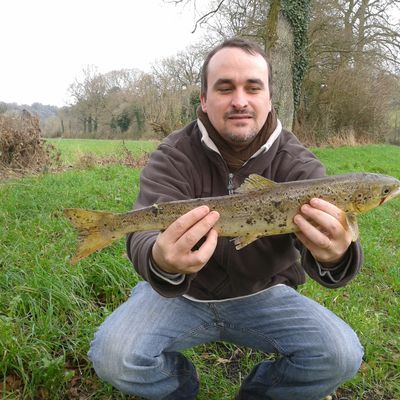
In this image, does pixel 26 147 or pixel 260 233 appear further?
→ pixel 26 147

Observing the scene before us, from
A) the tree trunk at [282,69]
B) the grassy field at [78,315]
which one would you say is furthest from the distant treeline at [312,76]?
the grassy field at [78,315]

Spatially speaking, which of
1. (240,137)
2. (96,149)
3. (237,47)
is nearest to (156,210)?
(240,137)

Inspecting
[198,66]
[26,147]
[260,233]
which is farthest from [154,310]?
[198,66]

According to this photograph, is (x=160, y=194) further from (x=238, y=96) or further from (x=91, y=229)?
(x=238, y=96)

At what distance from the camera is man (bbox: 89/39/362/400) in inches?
94.6

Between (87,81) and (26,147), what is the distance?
38.3 meters

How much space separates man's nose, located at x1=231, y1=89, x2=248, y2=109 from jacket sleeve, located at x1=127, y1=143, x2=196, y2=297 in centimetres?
51

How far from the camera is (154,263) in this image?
2.40 meters

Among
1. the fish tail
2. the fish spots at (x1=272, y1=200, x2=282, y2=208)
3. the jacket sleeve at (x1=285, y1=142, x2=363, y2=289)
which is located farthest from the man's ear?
the jacket sleeve at (x1=285, y1=142, x2=363, y2=289)

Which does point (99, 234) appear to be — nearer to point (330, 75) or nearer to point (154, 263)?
point (154, 263)

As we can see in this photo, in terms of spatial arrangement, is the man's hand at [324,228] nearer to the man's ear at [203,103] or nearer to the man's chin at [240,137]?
the man's chin at [240,137]

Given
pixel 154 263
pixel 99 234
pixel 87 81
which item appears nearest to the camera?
pixel 154 263

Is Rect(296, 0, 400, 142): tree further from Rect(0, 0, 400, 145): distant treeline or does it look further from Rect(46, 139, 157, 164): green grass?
Rect(46, 139, 157, 164): green grass

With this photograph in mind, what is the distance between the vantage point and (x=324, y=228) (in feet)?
7.64
